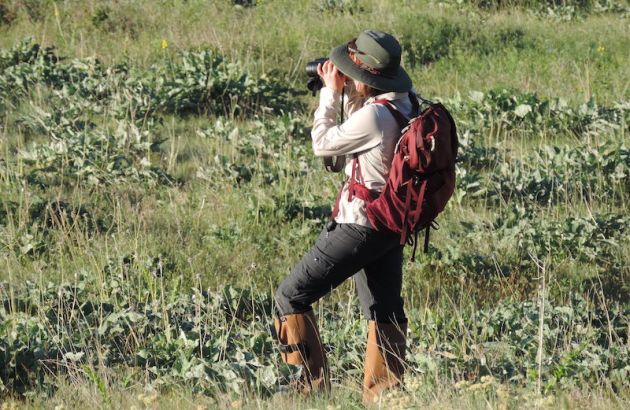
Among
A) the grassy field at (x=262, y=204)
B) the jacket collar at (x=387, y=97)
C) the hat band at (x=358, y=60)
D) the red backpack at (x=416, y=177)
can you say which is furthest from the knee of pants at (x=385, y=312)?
the hat band at (x=358, y=60)

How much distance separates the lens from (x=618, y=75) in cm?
1264

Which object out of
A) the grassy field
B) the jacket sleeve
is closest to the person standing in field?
the jacket sleeve

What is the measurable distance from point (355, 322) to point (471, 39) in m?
7.53

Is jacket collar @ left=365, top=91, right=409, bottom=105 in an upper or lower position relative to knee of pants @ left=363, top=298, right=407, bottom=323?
upper

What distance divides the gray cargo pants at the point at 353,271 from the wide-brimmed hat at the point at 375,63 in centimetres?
72

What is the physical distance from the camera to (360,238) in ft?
18.2

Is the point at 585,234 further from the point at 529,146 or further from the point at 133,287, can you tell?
the point at 133,287

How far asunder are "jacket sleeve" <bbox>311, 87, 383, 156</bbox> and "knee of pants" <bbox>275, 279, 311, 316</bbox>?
0.74 meters

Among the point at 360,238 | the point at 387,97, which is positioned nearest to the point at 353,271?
the point at 360,238

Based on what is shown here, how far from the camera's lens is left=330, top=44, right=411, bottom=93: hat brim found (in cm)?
549

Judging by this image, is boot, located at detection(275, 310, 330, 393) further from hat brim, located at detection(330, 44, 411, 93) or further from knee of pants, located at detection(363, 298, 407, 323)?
hat brim, located at detection(330, 44, 411, 93)

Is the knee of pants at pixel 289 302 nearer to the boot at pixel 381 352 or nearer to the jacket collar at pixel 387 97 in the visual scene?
the boot at pixel 381 352

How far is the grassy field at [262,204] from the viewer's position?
5.87m

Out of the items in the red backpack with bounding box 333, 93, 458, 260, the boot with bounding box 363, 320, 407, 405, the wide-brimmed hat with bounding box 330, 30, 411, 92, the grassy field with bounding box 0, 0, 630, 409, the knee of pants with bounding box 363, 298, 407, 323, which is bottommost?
the grassy field with bounding box 0, 0, 630, 409
